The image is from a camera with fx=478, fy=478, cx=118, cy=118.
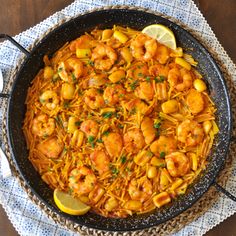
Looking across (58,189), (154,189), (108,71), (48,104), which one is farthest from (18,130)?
(154,189)

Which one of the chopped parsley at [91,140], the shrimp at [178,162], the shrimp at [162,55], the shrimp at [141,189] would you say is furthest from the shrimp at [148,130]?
the shrimp at [162,55]

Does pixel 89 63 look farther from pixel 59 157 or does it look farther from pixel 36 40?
pixel 59 157

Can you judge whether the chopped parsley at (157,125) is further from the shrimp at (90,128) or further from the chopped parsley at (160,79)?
the shrimp at (90,128)

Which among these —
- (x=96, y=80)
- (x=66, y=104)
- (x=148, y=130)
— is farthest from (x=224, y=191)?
(x=66, y=104)

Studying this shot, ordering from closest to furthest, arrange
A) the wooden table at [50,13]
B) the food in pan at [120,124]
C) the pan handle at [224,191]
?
1. the pan handle at [224,191]
2. the food in pan at [120,124]
3. the wooden table at [50,13]

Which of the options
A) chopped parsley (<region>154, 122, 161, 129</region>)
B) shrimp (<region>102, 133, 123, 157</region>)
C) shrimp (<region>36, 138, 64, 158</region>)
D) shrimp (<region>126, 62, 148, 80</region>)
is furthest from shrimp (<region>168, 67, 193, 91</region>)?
shrimp (<region>36, 138, 64, 158</region>)

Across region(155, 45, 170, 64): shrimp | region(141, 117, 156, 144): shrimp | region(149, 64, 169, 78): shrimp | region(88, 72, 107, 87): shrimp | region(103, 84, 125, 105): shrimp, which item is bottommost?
region(141, 117, 156, 144): shrimp

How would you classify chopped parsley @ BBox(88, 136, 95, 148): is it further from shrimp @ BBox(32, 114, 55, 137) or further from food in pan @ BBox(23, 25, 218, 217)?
shrimp @ BBox(32, 114, 55, 137)
